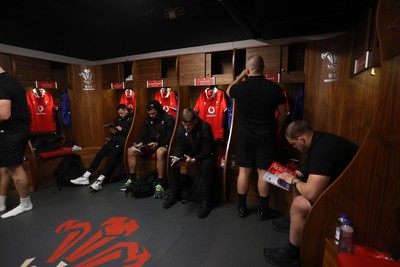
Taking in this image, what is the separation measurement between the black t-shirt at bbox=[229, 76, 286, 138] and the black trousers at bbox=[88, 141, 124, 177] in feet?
6.29

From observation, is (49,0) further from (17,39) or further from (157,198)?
(157,198)

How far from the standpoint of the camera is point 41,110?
3.14m

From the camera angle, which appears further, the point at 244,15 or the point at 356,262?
the point at 244,15

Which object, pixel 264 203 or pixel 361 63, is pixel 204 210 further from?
pixel 361 63

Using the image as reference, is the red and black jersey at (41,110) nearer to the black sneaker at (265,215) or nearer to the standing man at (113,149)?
the standing man at (113,149)

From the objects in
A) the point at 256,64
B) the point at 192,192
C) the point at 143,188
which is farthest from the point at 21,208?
the point at 256,64

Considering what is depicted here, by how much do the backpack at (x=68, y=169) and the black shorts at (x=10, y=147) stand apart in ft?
2.94

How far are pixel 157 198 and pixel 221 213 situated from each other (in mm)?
808

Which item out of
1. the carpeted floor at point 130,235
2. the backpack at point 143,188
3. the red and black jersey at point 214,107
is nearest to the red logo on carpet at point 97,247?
the carpeted floor at point 130,235

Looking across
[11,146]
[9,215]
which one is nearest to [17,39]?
[11,146]

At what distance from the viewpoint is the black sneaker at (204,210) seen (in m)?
2.14

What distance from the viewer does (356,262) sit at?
2.80 ft

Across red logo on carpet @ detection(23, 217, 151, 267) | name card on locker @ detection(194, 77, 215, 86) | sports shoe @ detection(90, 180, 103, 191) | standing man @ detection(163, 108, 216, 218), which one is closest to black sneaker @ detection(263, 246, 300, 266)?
standing man @ detection(163, 108, 216, 218)

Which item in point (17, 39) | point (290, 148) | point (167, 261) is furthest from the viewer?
point (17, 39)
